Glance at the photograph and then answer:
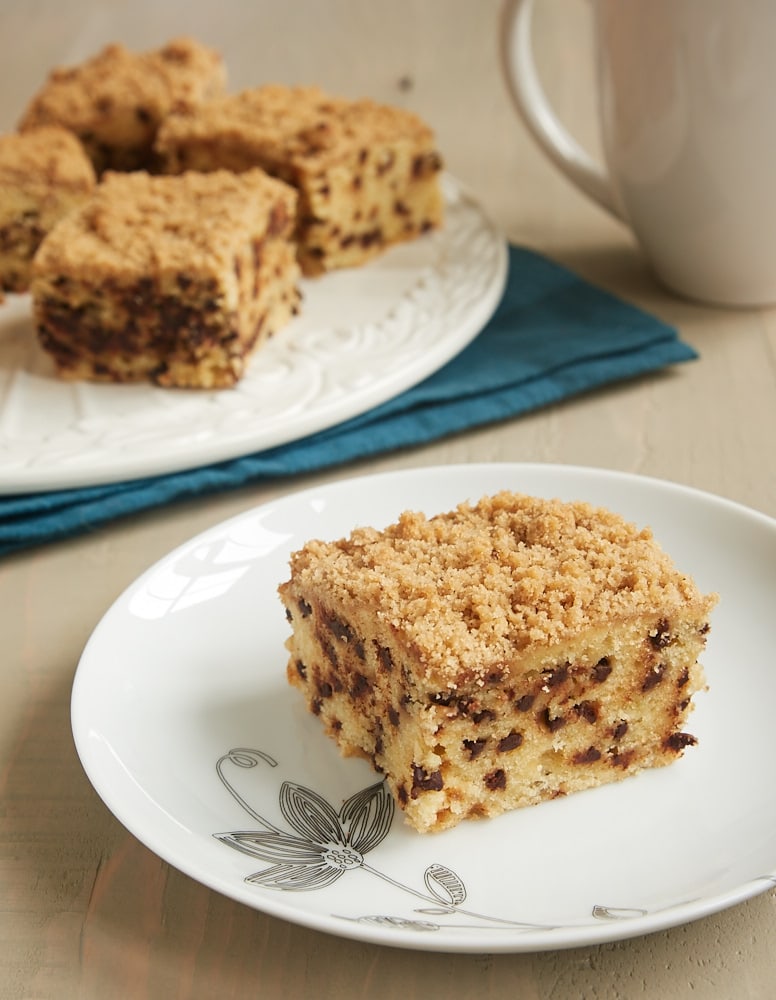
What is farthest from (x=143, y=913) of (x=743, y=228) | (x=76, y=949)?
(x=743, y=228)

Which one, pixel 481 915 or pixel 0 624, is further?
pixel 0 624

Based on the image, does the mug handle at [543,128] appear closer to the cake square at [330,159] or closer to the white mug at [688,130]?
the white mug at [688,130]

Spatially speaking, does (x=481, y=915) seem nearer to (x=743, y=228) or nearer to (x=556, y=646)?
(x=556, y=646)

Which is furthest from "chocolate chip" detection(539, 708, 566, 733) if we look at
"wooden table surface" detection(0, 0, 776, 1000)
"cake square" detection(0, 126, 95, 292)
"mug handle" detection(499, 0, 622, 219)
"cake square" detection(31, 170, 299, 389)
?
"cake square" detection(0, 126, 95, 292)

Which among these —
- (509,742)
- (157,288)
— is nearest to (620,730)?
(509,742)

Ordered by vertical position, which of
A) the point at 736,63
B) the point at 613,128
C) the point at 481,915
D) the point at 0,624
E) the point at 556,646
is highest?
the point at 736,63

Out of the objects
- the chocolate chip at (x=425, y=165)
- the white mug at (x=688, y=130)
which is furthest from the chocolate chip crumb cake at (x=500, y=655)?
the chocolate chip at (x=425, y=165)

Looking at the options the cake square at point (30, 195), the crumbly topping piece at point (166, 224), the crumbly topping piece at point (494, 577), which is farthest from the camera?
the cake square at point (30, 195)
